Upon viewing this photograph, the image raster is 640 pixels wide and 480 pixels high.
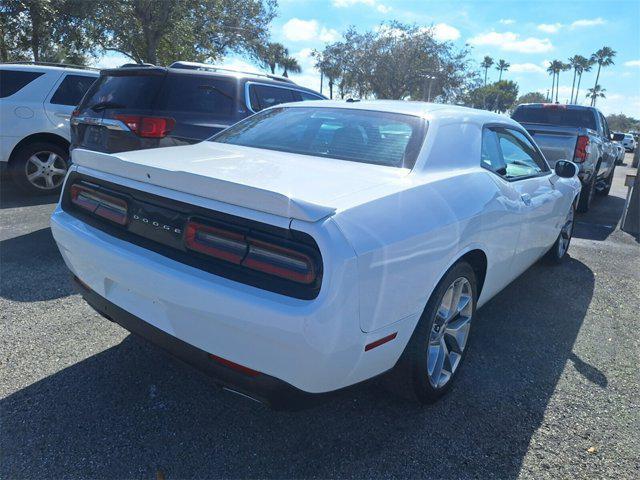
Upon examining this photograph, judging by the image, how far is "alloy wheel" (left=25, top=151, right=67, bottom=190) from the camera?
7.04m

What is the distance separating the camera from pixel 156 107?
5148mm

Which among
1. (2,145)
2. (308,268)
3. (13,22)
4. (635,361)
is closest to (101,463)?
(308,268)

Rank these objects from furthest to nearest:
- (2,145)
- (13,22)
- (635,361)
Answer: (13,22) < (2,145) < (635,361)

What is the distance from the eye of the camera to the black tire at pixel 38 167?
695cm

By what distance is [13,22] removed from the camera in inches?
618

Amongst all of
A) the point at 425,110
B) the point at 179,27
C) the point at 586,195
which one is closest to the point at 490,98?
the point at 179,27

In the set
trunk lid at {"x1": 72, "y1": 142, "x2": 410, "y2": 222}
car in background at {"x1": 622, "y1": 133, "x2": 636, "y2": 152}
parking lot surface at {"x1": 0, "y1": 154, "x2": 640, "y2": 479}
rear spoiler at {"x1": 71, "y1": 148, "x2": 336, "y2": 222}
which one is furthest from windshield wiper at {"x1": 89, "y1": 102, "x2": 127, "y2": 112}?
car in background at {"x1": 622, "y1": 133, "x2": 636, "y2": 152}

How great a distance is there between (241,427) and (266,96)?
4621mm

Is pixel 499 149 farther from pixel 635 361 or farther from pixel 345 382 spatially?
pixel 345 382

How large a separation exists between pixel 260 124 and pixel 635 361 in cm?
307

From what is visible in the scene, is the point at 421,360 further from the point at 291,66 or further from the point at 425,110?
the point at 291,66

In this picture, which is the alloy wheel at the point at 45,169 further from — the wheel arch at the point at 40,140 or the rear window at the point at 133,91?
the rear window at the point at 133,91

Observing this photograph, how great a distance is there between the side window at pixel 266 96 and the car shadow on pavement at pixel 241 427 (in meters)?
3.70

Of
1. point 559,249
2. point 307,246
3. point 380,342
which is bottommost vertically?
point 559,249
